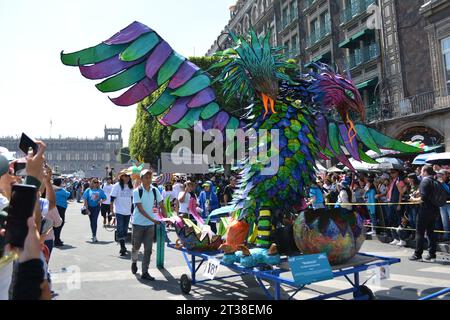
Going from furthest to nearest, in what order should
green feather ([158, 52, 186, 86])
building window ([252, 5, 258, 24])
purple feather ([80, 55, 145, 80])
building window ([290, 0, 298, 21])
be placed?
building window ([252, 5, 258, 24]) → building window ([290, 0, 298, 21]) → green feather ([158, 52, 186, 86]) → purple feather ([80, 55, 145, 80])

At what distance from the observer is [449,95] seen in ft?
54.0

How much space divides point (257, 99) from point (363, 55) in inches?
788

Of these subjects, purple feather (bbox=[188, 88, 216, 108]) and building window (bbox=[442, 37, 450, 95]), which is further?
building window (bbox=[442, 37, 450, 95])

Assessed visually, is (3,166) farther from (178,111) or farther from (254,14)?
(254,14)

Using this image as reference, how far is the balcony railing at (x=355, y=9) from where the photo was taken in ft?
73.2

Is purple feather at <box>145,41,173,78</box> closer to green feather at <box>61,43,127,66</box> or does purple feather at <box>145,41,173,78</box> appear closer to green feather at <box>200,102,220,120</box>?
green feather at <box>61,43,127,66</box>

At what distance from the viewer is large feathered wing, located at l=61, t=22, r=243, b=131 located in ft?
13.9

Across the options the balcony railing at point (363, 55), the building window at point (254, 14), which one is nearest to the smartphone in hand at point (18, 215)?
the balcony railing at point (363, 55)

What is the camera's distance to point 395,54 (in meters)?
20.0

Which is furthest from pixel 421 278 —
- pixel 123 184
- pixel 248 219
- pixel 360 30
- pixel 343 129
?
pixel 360 30

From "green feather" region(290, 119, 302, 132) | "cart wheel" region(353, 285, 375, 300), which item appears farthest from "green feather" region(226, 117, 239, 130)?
"cart wheel" region(353, 285, 375, 300)

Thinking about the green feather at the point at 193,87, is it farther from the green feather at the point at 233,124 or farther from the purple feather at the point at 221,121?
the green feather at the point at 233,124

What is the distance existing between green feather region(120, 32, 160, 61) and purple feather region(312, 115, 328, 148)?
2.26 m

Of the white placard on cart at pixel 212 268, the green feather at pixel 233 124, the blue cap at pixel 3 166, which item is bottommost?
the white placard on cart at pixel 212 268
